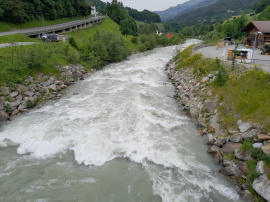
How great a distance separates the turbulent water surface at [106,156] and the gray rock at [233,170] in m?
0.57

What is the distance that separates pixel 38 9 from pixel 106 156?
6951cm

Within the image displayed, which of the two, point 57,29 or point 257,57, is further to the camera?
point 57,29

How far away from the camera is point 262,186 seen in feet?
24.9

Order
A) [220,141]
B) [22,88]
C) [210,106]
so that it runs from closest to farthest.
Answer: [220,141] → [210,106] → [22,88]

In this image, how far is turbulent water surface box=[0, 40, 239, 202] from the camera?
824 centimetres

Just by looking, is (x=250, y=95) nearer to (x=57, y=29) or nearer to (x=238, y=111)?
(x=238, y=111)

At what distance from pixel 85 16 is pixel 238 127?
318 ft


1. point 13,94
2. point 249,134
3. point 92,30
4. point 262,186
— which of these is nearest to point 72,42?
point 13,94

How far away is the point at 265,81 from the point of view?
1334 centimetres

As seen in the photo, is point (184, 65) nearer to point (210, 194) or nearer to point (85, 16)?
point (210, 194)

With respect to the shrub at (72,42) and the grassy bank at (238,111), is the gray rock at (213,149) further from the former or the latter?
the shrub at (72,42)

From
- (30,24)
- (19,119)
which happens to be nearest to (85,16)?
(30,24)

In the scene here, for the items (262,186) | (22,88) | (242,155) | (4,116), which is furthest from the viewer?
(22,88)

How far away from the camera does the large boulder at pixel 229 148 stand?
10117 mm
